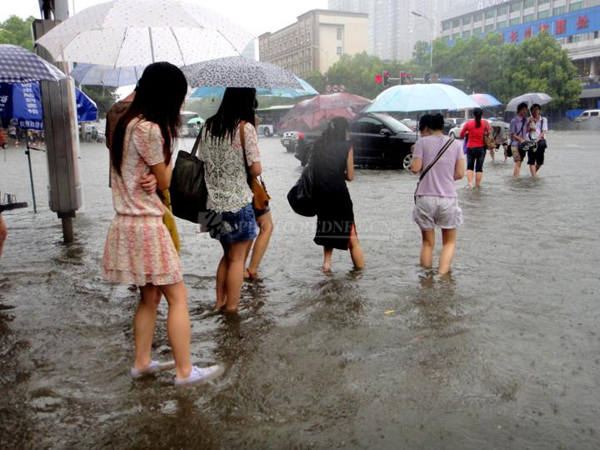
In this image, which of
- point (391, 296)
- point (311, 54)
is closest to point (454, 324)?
point (391, 296)

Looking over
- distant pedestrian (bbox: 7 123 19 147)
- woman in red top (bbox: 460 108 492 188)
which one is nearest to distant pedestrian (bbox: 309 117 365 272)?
woman in red top (bbox: 460 108 492 188)

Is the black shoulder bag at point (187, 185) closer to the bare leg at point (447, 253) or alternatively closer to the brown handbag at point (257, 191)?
the brown handbag at point (257, 191)

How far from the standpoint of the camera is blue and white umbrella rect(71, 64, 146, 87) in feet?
22.8

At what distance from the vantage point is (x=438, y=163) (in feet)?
17.7

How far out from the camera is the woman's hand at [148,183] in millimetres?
3014

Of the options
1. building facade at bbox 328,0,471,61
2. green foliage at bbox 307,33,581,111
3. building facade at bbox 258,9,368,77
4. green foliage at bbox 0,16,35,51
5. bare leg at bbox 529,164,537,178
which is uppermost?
building facade at bbox 328,0,471,61

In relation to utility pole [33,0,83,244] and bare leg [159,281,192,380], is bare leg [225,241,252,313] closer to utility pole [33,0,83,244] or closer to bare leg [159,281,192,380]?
bare leg [159,281,192,380]

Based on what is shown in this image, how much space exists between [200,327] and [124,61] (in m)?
2.44

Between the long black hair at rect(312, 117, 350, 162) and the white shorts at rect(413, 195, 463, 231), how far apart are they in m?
0.97

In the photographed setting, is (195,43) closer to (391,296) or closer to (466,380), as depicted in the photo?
(391,296)

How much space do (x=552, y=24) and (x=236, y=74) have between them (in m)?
77.3

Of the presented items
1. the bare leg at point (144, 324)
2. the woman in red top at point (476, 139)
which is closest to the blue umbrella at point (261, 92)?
the bare leg at point (144, 324)

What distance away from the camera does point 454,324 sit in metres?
4.28

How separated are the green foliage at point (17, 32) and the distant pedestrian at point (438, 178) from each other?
5004 centimetres
